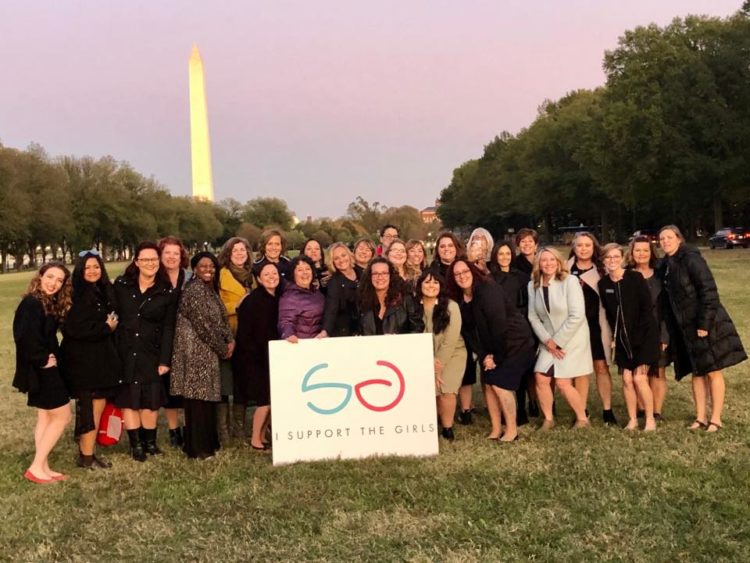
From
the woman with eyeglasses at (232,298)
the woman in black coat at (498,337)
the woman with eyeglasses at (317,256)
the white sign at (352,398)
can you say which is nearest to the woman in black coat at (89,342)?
the woman with eyeglasses at (232,298)

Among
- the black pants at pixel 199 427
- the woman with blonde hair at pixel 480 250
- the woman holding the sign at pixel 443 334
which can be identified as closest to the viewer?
the black pants at pixel 199 427

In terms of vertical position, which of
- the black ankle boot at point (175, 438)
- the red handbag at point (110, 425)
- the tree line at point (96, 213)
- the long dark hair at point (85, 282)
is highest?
the tree line at point (96, 213)

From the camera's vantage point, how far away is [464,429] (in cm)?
669

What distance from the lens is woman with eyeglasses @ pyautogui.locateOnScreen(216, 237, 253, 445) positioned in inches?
248

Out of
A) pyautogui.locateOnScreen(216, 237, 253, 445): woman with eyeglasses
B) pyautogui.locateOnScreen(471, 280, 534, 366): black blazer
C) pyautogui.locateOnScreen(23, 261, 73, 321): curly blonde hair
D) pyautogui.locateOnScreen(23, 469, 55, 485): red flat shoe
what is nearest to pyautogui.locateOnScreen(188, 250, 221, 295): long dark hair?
pyautogui.locateOnScreen(216, 237, 253, 445): woman with eyeglasses

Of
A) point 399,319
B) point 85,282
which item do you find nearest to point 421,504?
point 399,319

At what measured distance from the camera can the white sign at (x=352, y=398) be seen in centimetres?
571

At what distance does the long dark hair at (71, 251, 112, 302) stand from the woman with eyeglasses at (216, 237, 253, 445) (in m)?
1.09

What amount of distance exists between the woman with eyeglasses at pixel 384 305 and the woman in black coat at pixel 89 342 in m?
2.20

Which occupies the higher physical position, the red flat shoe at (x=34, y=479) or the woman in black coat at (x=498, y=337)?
the woman in black coat at (x=498, y=337)

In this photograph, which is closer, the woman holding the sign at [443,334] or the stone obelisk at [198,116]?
the woman holding the sign at [443,334]

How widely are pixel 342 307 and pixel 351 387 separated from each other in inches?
35.2

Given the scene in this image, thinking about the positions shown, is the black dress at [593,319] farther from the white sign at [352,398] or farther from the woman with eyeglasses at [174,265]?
the woman with eyeglasses at [174,265]

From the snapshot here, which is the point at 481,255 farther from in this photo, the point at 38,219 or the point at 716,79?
the point at 38,219
